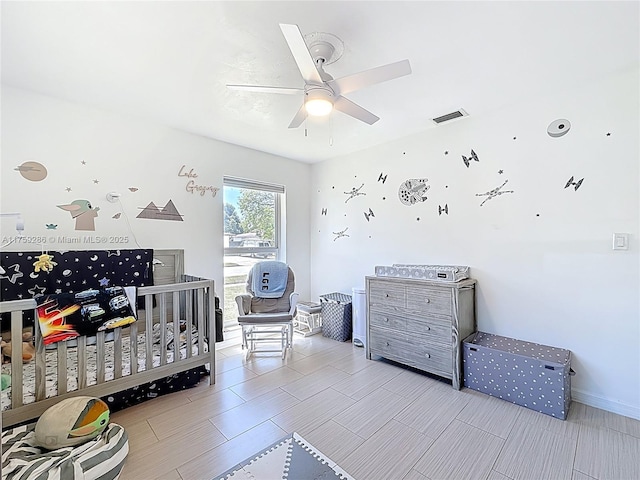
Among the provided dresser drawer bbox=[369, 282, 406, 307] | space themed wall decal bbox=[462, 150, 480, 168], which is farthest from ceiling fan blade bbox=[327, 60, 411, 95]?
dresser drawer bbox=[369, 282, 406, 307]

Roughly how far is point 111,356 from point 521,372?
9.91 ft

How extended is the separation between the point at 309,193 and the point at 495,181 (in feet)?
8.07

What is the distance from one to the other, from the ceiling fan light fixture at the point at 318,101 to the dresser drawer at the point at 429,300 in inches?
68.2

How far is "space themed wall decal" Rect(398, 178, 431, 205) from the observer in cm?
339

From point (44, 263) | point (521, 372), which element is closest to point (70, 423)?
point (44, 263)

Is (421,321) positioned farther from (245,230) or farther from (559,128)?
(245,230)

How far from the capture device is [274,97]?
2592 mm

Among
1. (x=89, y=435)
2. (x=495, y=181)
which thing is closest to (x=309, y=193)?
(x=495, y=181)

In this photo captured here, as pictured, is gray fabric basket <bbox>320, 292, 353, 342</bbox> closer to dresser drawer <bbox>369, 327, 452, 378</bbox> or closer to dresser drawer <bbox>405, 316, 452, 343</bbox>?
dresser drawer <bbox>369, 327, 452, 378</bbox>

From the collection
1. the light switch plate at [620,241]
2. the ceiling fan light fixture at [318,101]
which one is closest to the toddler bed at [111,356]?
the ceiling fan light fixture at [318,101]

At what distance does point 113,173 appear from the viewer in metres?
2.96

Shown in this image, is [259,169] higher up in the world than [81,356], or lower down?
higher up

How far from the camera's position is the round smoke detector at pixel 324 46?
191 cm

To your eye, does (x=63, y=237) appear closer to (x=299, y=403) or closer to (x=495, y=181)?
(x=299, y=403)
